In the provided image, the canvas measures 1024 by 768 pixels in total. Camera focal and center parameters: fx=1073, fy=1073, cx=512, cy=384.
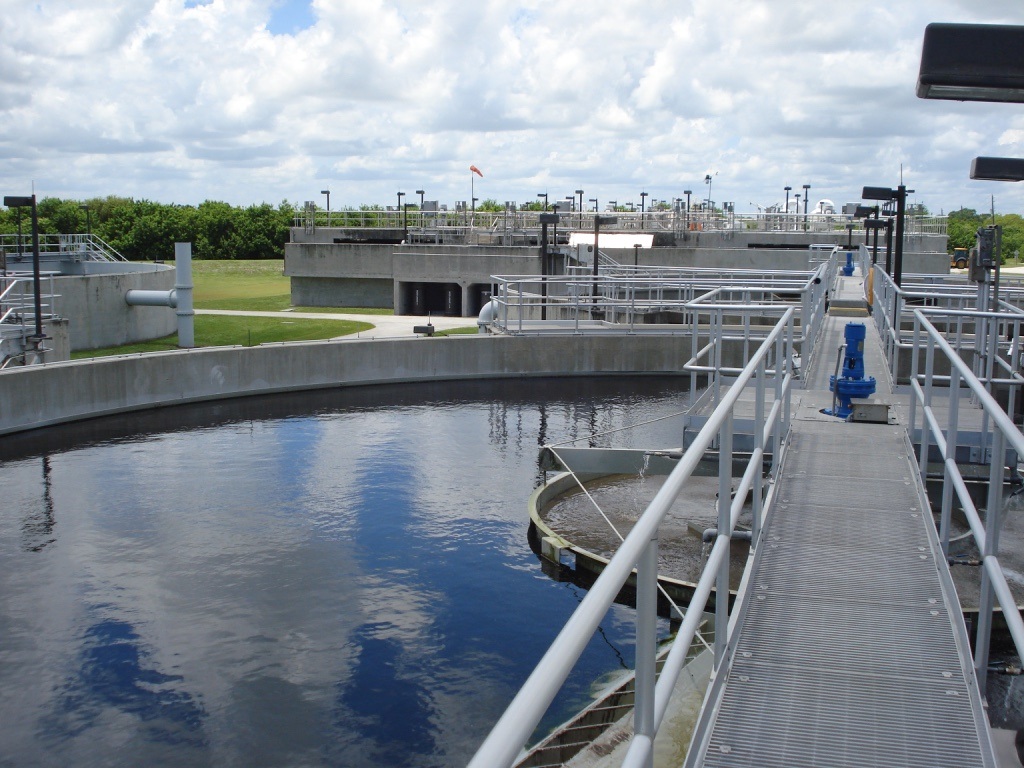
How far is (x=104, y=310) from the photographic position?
98.4 ft

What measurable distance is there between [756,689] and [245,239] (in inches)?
2915

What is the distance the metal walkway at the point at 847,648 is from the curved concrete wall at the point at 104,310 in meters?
26.4

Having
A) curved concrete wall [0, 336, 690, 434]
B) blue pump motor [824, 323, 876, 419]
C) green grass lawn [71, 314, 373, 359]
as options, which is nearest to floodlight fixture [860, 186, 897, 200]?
curved concrete wall [0, 336, 690, 434]

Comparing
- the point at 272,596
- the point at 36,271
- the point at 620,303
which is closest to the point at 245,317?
the point at 36,271

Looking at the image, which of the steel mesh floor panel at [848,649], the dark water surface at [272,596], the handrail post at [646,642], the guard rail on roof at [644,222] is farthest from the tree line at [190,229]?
the handrail post at [646,642]

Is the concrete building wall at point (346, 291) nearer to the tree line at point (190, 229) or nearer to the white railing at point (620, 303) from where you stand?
the white railing at point (620, 303)

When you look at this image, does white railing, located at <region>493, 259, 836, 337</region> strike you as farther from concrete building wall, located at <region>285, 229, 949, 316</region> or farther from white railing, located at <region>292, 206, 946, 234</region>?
white railing, located at <region>292, 206, 946, 234</region>

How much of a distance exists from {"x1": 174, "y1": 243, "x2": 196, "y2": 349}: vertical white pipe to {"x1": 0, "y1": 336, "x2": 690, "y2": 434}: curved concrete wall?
5978 mm

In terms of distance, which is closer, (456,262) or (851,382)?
(851,382)

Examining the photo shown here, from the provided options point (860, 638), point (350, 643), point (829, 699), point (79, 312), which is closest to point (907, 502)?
point (860, 638)

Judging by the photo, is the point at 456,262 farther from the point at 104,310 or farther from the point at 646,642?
Answer: the point at 646,642

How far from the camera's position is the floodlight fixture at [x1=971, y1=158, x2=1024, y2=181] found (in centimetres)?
952

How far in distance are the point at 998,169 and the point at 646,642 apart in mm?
8498

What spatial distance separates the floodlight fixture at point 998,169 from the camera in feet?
31.2
